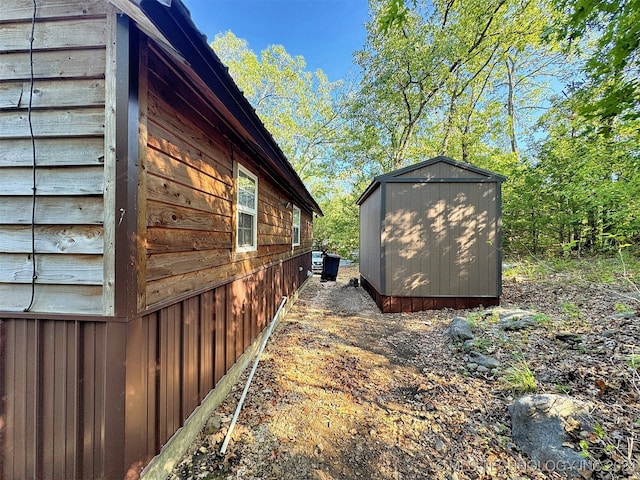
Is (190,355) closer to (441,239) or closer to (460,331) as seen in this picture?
(460,331)

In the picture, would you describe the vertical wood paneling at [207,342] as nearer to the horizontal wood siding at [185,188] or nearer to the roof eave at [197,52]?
the horizontal wood siding at [185,188]

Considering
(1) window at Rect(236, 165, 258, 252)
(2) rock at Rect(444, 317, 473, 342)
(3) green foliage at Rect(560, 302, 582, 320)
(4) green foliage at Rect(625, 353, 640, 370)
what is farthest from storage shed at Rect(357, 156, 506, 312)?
(4) green foliage at Rect(625, 353, 640, 370)

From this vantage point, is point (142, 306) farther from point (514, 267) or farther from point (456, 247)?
point (514, 267)

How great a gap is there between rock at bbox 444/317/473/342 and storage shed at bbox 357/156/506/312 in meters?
1.61

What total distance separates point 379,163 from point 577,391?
15.9 m

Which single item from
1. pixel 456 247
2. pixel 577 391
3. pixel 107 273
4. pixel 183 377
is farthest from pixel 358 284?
pixel 107 273

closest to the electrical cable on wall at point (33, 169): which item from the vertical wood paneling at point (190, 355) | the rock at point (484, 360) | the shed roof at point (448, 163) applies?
the vertical wood paneling at point (190, 355)

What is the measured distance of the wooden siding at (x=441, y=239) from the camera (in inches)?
242

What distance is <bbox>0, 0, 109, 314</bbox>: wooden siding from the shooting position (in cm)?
160

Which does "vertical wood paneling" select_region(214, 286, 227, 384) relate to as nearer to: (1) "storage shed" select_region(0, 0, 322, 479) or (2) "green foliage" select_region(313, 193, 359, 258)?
(1) "storage shed" select_region(0, 0, 322, 479)

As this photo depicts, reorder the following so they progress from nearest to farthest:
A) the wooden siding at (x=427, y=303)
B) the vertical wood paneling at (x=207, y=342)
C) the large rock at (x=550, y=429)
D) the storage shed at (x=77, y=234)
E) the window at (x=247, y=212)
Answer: the storage shed at (x=77, y=234), the large rock at (x=550, y=429), the vertical wood paneling at (x=207, y=342), the window at (x=247, y=212), the wooden siding at (x=427, y=303)

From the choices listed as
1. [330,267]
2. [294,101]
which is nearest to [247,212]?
[330,267]

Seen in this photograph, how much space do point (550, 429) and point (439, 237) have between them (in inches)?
180

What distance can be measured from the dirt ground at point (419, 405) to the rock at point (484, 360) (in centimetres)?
8
